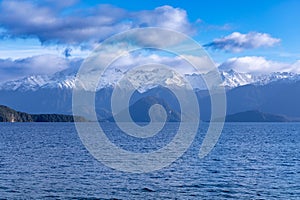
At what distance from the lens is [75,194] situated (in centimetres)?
5547

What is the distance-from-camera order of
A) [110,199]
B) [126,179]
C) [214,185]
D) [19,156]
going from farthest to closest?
[19,156]
[126,179]
[214,185]
[110,199]

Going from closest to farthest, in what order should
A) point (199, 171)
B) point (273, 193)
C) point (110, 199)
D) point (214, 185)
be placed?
point (110, 199)
point (273, 193)
point (214, 185)
point (199, 171)

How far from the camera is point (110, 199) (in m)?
53.4

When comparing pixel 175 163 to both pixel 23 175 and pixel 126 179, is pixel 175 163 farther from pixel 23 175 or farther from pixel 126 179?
pixel 23 175

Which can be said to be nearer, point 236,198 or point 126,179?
point 236,198

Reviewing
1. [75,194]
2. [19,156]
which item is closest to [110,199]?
[75,194]

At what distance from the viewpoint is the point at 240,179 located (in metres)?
67.4

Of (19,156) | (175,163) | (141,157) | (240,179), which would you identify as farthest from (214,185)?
(19,156)

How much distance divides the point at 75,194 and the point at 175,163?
3430 centimetres

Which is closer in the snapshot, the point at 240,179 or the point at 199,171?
the point at 240,179

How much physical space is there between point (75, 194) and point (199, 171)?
1016 inches

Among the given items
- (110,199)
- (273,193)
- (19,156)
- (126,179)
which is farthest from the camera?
(19,156)

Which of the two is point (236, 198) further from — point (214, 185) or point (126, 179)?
point (126, 179)

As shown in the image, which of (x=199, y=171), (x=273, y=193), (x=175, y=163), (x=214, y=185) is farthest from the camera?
(x=175, y=163)
